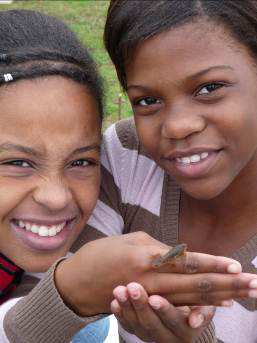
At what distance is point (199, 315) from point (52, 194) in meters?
0.81

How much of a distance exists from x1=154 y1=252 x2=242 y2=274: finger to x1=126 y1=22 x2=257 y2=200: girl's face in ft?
1.72

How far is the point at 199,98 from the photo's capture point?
2105 millimetres

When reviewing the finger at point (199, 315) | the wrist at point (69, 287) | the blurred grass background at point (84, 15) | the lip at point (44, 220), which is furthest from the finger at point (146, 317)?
the blurred grass background at point (84, 15)

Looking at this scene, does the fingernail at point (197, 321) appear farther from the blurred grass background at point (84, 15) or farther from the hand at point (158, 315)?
the blurred grass background at point (84, 15)

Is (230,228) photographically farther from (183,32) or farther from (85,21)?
(85,21)

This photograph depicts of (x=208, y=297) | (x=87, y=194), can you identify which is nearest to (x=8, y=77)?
(x=87, y=194)

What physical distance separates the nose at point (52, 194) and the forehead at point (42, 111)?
165 millimetres

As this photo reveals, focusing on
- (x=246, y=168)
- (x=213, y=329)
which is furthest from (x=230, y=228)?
(x=213, y=329)

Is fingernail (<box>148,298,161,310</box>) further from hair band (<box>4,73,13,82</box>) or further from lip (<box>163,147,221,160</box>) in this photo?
hair band (<box>4,73,13,82</box>)

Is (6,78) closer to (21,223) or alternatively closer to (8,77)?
(8,77)

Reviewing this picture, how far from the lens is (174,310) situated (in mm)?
1771

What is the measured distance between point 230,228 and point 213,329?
458mm

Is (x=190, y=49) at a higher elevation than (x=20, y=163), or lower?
higher

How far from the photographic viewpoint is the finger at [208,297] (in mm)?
1631
